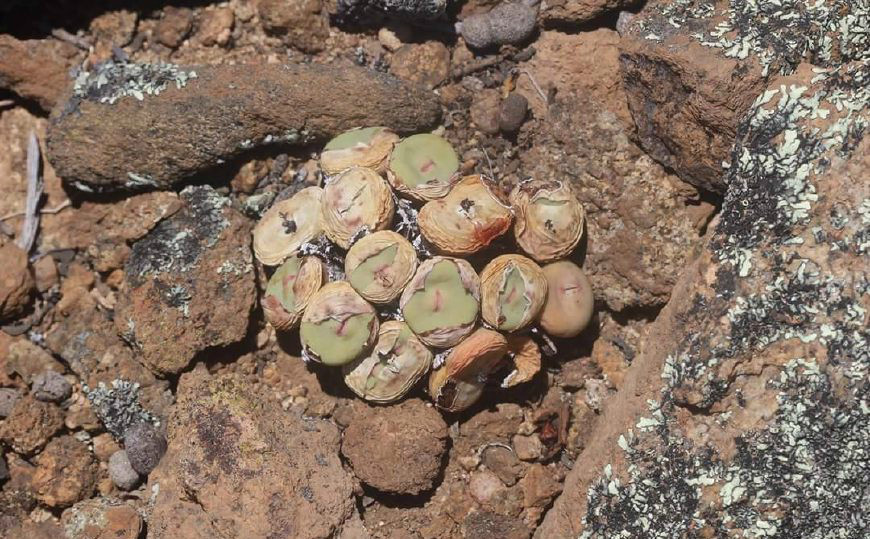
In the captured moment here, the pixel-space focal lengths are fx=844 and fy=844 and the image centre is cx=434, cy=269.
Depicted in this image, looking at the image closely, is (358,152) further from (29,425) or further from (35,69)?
(29,425)

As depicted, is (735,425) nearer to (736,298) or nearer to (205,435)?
(736,298)

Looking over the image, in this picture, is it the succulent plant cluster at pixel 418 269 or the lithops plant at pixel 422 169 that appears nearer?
the succulent plant cluster at pixel 418 269

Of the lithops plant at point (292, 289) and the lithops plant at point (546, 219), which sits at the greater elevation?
the lithops plant at point (546, 219)

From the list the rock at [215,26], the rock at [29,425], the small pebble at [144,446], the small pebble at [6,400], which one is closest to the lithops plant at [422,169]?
the rock at [215,26]

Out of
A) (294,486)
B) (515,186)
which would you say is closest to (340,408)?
(294,486)

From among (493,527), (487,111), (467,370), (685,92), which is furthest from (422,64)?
(493,527)

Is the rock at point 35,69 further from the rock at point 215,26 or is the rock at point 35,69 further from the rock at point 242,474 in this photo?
the rock at point 242,474
